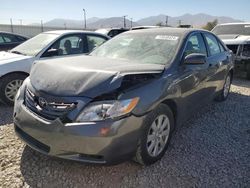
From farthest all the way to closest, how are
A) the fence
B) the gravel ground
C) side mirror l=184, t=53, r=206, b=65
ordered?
the fence
side mirror l=184, t=53, r=206, b=65
the gravel ground

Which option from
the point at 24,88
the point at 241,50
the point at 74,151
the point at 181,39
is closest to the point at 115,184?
the point at 74,151

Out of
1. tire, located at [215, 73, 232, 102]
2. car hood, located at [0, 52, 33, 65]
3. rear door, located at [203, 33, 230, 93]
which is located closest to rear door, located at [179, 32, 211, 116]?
rear door, located at [203, 33, 230, 93]

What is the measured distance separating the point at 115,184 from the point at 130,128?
625 mm

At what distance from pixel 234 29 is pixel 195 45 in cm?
723

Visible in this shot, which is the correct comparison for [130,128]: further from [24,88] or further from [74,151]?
[24,88]

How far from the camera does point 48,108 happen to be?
2768 millimetres

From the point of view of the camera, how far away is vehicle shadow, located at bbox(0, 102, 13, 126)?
14.7 ft

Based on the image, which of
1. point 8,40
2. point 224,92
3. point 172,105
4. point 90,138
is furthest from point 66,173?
point 8,40

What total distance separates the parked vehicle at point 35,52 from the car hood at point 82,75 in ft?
6.67

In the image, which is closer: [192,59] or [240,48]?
[192,59]

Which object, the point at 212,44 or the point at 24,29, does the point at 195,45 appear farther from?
the point at 24,29

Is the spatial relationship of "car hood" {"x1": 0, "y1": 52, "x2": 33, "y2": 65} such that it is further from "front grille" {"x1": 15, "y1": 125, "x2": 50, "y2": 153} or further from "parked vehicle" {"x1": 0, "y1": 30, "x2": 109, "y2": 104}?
"front grille" {"x1": 15, "y1": 125, "x2": 50, "y2": 153}

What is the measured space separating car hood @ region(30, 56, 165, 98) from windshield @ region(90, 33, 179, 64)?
28 centimetres

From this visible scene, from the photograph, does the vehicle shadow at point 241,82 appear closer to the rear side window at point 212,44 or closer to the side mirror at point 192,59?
the rear side window at point 212,44
